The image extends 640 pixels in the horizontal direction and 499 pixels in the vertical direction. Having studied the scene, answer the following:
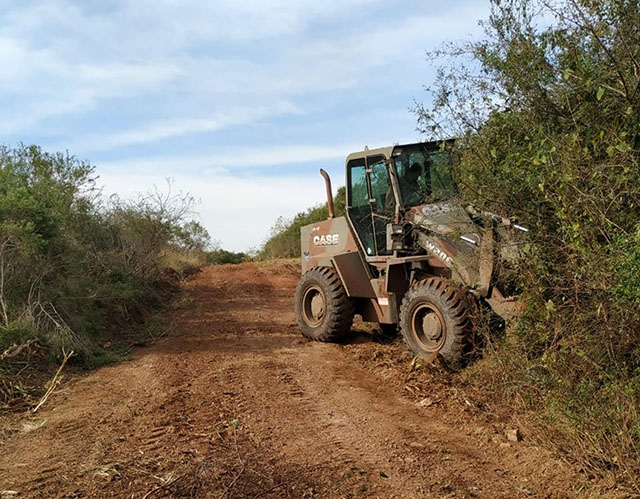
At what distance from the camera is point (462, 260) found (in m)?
6.95

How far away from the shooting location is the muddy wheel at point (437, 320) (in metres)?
6.70

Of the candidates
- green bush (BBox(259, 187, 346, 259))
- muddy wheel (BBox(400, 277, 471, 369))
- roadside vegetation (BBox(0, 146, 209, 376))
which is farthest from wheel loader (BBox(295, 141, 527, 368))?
green bush (BBox(259, 187, 346, 259))

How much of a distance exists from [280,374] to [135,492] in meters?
3.51

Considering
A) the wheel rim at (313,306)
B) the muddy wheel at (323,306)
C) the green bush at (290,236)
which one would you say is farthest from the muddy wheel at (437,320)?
the green bush at (290,236)

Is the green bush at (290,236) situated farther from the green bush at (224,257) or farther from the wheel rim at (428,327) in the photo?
the wheel rim at (428,327)

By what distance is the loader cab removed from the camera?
26.6ft

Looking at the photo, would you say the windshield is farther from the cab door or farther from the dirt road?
the dirt road

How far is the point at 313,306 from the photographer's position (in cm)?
998

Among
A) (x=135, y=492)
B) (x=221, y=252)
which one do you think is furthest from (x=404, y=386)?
(x=221, y=252)

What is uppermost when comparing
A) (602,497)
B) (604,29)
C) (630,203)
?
(604,29)

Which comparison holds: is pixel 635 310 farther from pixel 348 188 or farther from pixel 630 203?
pixel 348 188

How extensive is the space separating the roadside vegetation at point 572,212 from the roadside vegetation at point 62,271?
217 inches

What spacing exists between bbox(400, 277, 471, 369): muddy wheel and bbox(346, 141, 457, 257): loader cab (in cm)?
127

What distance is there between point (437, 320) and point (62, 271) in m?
6.21
